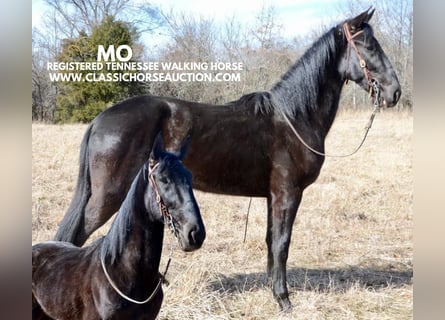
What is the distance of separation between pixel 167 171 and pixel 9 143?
1.63m

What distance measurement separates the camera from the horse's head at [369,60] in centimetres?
305

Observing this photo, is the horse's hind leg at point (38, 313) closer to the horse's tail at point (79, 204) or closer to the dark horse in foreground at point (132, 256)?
the dark horse in foreground at point (132, 256)

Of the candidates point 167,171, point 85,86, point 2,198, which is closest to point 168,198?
point 167,171

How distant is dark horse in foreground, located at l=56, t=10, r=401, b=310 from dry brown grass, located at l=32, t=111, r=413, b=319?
0.36ft

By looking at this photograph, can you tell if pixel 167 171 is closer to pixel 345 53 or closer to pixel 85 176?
pixel 85 176

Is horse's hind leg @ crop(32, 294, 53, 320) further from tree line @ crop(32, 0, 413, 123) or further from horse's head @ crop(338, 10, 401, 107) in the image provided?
horse's head @ crop(338, 10, 401, 107)

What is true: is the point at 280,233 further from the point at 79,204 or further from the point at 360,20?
the point at 360,20

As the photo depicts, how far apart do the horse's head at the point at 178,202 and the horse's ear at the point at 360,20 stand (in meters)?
1.65

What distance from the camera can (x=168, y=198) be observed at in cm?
212

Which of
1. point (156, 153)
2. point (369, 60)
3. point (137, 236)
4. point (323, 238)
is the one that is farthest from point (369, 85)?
point (137, 236)

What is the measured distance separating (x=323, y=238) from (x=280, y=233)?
313 mm

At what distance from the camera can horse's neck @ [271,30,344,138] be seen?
312 centimetres

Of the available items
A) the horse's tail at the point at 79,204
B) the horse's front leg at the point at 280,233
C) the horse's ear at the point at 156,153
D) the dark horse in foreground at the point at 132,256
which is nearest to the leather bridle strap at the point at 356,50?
the horse's front leg at the point at 280,233

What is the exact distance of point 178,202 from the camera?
2109 millimetres
